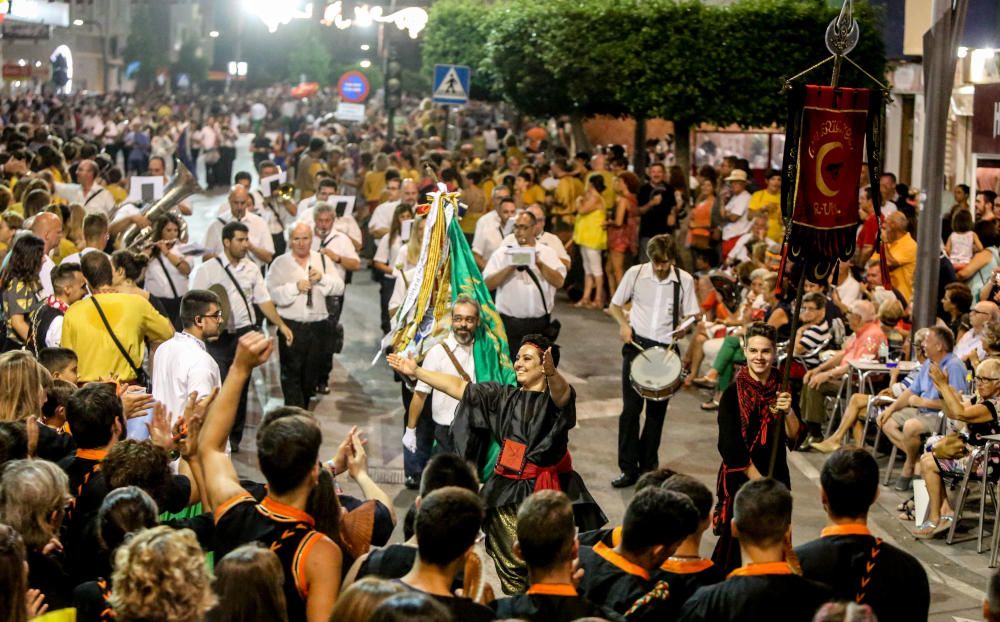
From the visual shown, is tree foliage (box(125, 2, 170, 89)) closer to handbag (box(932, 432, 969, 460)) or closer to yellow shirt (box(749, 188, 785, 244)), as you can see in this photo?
yellow shirt (box(749, 188, 785, 244))

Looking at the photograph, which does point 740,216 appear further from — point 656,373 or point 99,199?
point 99,199

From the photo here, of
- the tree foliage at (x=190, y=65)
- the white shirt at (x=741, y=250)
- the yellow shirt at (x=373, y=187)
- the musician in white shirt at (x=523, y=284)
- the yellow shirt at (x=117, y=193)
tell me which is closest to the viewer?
the musician in white shirt at (x=523, y=284)

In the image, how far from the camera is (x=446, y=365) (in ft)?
32.3

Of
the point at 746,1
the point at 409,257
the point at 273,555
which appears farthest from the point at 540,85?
the point at 273,555

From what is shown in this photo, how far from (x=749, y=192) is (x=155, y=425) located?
13.2 metres

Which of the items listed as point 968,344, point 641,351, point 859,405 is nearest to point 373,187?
point 641,351

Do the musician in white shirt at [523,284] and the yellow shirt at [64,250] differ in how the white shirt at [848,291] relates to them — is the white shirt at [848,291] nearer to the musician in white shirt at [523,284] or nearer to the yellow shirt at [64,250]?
the musician in white shirt at [523,284]

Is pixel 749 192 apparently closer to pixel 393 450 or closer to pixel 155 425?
pixel 393 450

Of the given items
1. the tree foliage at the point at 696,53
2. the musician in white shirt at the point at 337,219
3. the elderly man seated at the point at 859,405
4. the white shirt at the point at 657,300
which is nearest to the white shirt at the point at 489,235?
the musician in white shirt at the point at 337,219

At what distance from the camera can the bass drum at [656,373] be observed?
1066 centimetres

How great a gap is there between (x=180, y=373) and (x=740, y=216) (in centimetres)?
1031

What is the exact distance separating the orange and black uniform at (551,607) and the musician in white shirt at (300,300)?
25.1 ft

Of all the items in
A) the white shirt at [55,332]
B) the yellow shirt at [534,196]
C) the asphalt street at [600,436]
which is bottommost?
the asphalt street at [600,436]

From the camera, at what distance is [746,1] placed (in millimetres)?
19828
